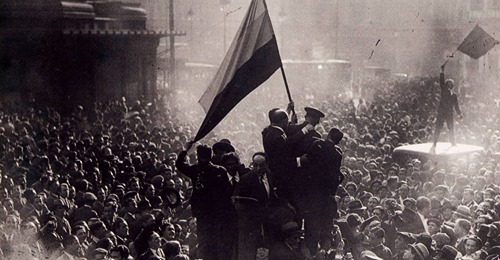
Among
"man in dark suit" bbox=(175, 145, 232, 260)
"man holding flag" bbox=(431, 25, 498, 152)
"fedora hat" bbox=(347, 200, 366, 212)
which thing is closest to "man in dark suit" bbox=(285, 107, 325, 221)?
"man in dark suit" bbox=(175, 145, 232, 260)

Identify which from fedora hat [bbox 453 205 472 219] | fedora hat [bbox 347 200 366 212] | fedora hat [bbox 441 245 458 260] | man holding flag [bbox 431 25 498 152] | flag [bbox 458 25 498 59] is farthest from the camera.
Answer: flag [bbox 458 25 498 59]

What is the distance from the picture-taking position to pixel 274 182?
984cm

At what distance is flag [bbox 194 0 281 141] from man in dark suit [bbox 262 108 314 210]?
0.93m

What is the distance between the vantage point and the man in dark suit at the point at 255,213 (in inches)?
359

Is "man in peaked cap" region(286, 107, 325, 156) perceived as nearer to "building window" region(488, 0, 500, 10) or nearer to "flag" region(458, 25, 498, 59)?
"flag" region(458, 25, 498, 59)

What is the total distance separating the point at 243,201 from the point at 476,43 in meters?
16.4

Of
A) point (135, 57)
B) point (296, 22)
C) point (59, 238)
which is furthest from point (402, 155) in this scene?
point (296, 22)

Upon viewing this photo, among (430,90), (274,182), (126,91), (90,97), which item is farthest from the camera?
(430,90)

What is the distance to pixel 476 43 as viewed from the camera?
23.4 meters

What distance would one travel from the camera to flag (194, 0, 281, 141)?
34.2 feet

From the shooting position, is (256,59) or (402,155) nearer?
(256,59)

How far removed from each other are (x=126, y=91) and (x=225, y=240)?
95.0 ft

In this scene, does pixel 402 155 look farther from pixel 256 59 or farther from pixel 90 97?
pixel 90 97

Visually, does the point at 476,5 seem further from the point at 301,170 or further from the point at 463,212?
the point at 301,170
